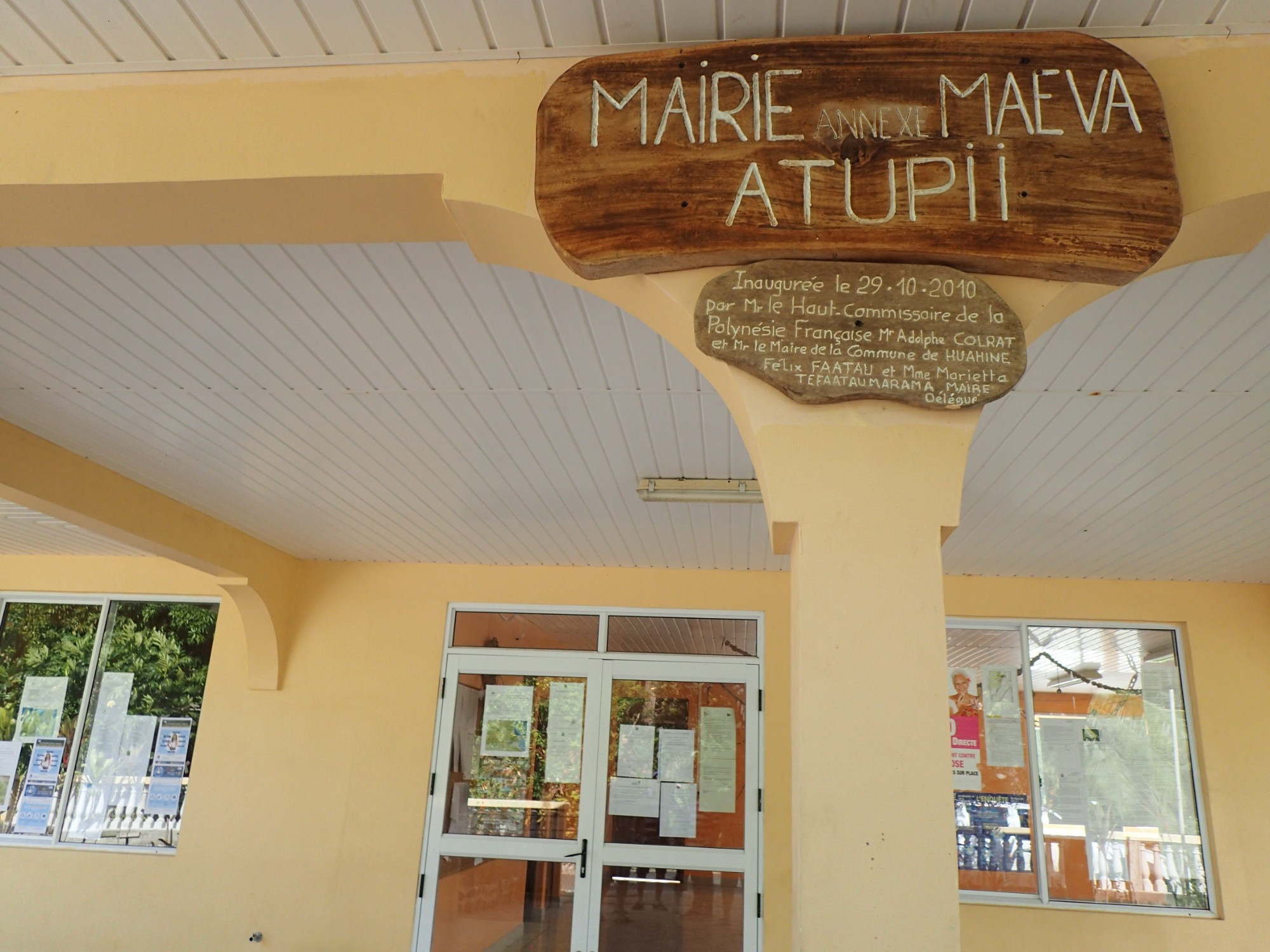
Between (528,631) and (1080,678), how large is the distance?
11.7 feet

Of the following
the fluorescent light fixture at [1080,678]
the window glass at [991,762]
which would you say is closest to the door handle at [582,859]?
the window glass at [991,762]

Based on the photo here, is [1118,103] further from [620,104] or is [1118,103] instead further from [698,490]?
[698,490]

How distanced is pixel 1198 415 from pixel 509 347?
2.51 m

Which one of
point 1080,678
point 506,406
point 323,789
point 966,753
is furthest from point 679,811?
point 506,406

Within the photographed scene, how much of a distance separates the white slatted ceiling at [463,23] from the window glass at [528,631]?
15.5 feet

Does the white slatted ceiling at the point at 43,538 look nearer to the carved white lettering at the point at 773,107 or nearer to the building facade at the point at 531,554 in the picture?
the building facade at the point at 531,554

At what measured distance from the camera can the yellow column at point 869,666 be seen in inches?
59.4

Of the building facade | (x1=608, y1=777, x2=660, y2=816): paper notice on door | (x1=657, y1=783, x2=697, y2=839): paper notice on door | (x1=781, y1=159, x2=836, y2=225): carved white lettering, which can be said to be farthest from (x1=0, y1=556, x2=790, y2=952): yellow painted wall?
(x1=781, y1=159, x2=836, y2=225): carved white lettering

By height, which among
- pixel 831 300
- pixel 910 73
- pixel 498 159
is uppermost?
pixel 910 73

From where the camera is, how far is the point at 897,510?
67.1 inches

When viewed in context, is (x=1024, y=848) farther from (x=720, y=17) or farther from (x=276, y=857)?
(x=720, y=17)

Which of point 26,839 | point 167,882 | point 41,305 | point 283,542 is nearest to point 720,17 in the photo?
point 41,305

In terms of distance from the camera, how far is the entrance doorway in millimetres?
5746

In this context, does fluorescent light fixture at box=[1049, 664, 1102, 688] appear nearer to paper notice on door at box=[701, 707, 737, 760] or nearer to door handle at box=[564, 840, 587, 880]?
paper notice on door at box=[701, 707, 737, 760]
